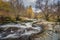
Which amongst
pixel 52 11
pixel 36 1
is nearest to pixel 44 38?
pixel 52 11

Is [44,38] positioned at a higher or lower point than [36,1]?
lower

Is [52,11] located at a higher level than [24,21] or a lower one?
higher

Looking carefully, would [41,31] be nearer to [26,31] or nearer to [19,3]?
[26,31]

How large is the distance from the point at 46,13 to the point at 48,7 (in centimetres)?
10

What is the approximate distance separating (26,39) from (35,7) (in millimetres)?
519

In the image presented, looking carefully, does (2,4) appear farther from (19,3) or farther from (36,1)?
(36,1)

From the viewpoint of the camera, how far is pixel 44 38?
2.22 m

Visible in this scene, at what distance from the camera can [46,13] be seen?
7.47ft

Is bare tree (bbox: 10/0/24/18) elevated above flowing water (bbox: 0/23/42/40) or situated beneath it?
elevated above

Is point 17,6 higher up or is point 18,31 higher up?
point 17,6

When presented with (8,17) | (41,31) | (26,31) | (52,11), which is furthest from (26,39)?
(52,11)

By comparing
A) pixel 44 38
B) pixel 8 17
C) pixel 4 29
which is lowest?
pixel 44 38

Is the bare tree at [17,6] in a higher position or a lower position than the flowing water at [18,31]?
higher

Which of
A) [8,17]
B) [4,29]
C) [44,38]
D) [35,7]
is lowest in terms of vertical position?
[44,38]
